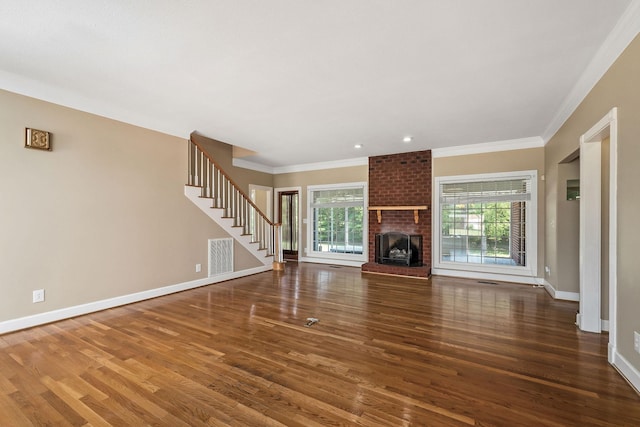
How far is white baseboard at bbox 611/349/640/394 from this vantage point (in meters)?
1.99

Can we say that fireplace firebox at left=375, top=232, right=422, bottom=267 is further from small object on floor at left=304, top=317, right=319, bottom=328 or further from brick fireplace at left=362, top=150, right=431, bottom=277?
small object on floor at left=304, top=317, right=319, bottom=328

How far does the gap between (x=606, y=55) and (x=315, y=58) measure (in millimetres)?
2555

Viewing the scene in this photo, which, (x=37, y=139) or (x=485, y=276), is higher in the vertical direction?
(x=37, y=139)

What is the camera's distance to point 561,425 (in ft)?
5.36

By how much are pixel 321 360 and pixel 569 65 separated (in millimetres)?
3653

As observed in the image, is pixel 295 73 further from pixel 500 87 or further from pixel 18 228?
pixel 18 228

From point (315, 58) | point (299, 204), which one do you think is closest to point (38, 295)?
point (315, 58)

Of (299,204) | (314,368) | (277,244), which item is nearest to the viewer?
(314,368)

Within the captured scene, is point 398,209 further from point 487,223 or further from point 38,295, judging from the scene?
point 38,295

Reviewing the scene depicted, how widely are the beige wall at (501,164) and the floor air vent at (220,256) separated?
4.62m

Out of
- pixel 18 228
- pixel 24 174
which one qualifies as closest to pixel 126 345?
pixel 18 228

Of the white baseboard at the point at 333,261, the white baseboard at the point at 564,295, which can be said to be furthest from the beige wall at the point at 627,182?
the white baseboard at the point at 333,261

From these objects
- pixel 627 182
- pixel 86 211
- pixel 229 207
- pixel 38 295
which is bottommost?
pixel 38 295

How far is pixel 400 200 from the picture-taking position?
6.36 meters
